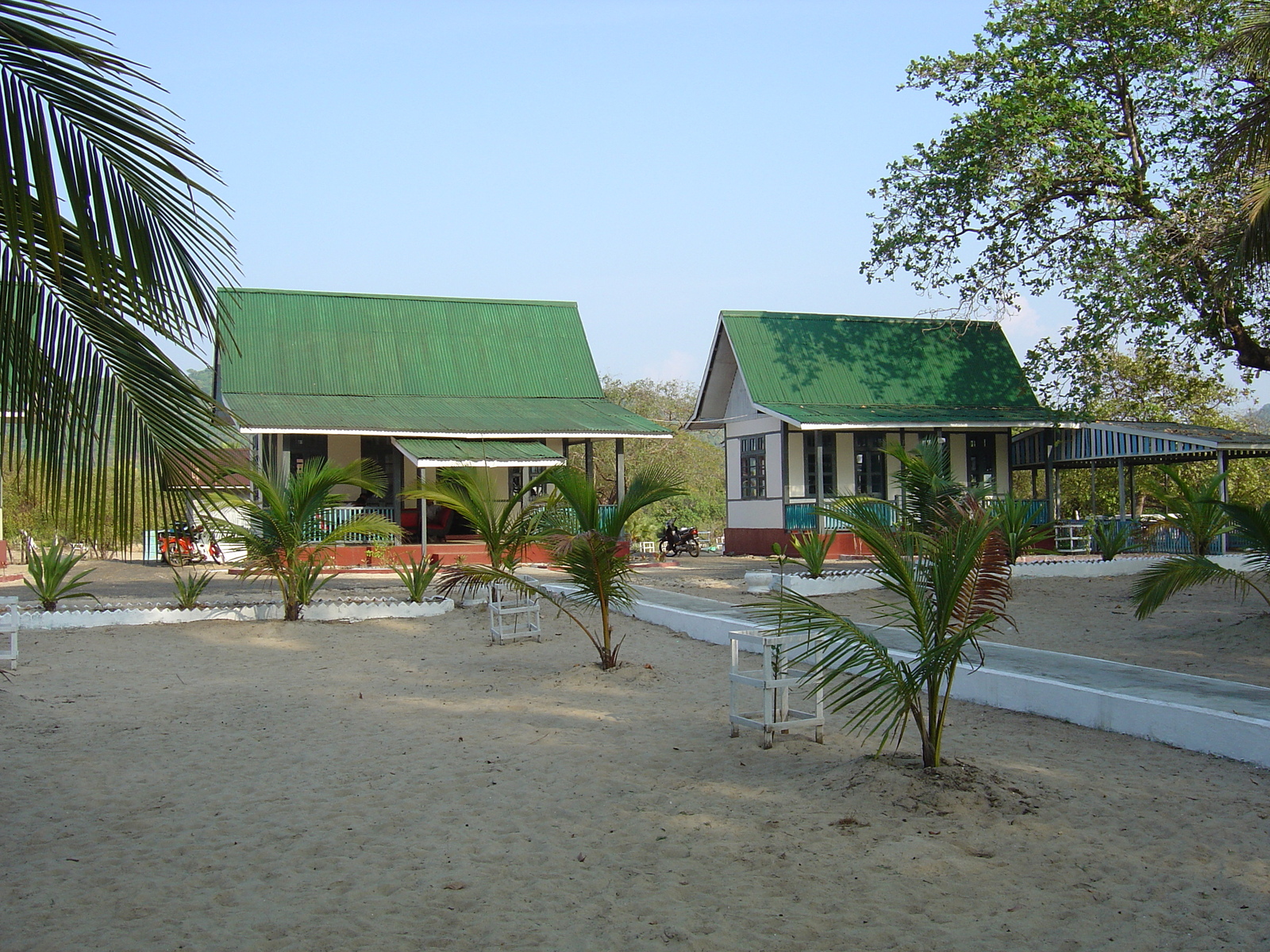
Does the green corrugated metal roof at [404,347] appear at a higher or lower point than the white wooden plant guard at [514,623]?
higher

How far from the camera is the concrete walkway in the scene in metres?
6.26

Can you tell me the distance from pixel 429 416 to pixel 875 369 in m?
9.87

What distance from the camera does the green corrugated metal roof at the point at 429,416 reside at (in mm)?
20047

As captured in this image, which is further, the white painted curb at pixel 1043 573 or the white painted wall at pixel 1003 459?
the white painted wall at pixel 1003 459

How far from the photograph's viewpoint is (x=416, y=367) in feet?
78.3

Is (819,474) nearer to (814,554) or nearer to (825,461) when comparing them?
(825,461)

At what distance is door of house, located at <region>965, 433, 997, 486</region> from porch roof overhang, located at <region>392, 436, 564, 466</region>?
30.9ft

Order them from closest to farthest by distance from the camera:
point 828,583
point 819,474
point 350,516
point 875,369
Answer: point 828,583 → point 819,474 → point 350,516 → point 875,369

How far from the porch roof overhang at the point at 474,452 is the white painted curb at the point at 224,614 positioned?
16.6 feet

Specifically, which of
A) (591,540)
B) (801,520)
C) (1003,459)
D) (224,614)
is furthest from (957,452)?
(591,540)

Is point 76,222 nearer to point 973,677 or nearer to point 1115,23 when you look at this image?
point 973,677

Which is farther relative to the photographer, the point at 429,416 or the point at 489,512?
A: the point at 429,416

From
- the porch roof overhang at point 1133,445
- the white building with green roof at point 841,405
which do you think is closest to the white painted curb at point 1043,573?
the porch roof overhang at point 1133,445

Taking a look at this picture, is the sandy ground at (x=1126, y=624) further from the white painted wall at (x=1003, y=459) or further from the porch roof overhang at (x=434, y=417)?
the white painted wall at (x=1003, y=459)
